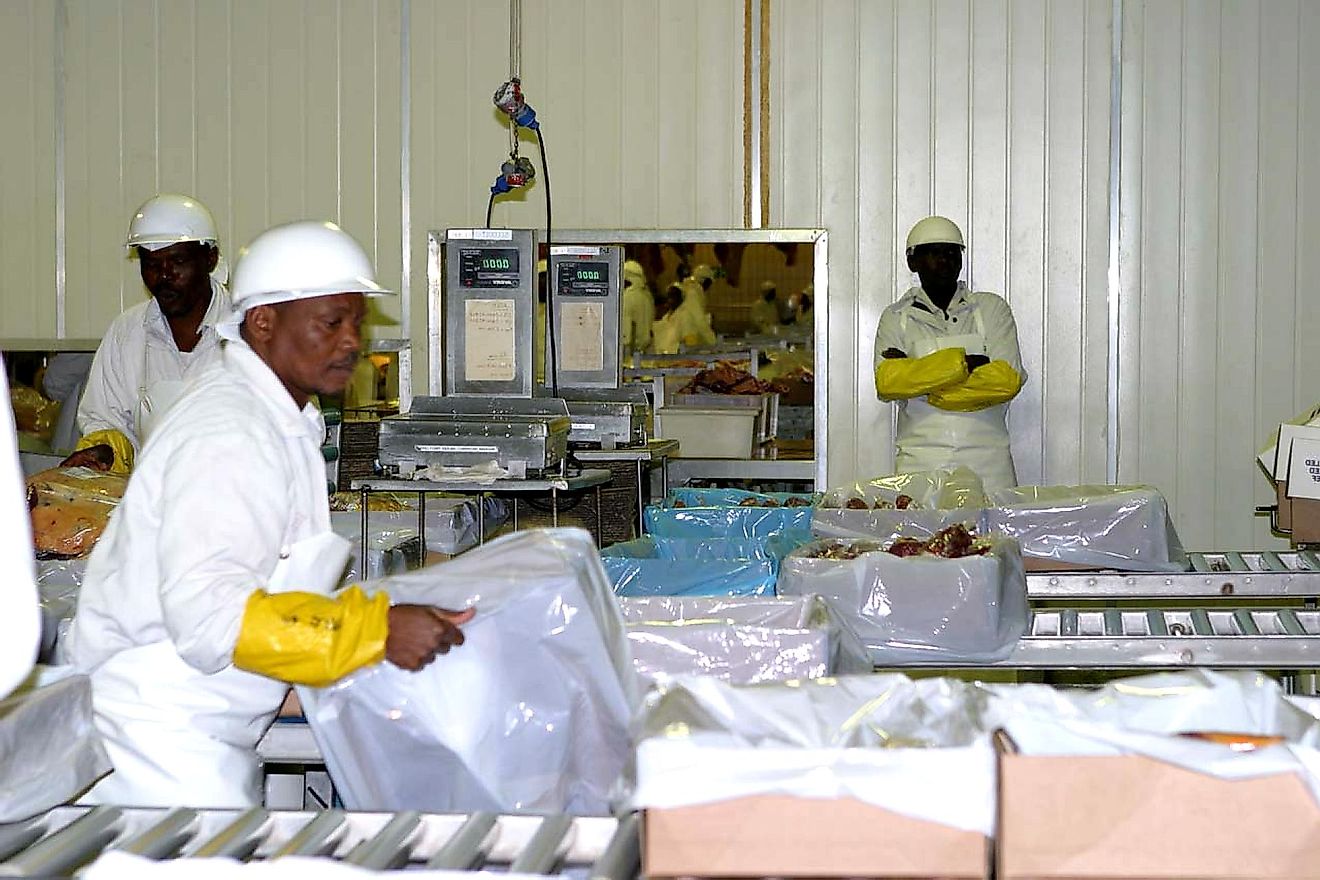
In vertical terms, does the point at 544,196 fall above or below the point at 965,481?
above

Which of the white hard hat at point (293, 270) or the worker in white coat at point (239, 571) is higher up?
the white hard hat at point (293, 270)

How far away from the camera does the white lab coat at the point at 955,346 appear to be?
225 inches

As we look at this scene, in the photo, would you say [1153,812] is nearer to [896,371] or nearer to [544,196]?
[896,371]

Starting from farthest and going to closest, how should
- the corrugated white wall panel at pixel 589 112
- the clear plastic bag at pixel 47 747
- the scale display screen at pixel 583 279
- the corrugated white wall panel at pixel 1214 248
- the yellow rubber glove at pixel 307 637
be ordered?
1. the corrugated white wall panel at pixel 589 112
2. the corrugated white wall panel at pixel 1214 248
3. the scale display screen at pixel 583 279
4. the yellow rubber glove at pixel 307 637
5. the clear plastic bag at pixel 47 747

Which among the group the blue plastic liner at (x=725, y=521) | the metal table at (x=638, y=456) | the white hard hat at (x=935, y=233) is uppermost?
the white hard hat at (x=935, y=233)

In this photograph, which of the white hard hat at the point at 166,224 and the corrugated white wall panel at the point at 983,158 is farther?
the corrugated white wall panel at the point at 983,158

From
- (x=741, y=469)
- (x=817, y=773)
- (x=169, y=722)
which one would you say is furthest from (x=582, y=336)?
(x=817, y=773)

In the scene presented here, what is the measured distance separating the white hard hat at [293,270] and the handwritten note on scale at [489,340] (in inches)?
103

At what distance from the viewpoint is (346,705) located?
2.12m

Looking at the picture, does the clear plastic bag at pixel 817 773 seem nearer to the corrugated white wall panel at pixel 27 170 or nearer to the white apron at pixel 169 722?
the white apron at pixel 169 722

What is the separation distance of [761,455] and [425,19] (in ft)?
7.53

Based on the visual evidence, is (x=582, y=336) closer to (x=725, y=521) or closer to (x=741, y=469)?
(x=741, y=469)

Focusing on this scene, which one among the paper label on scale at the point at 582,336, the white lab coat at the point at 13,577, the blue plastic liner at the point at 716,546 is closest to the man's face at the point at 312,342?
the white lab coat at the point at 13,577

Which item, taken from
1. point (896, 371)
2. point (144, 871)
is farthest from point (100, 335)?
point (144, 871)
